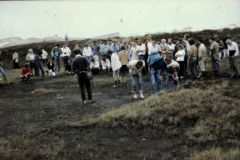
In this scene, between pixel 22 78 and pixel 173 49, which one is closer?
pixel 173 49

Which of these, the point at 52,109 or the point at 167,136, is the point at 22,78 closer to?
the point at 52,109

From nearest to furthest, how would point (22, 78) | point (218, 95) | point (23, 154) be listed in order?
point (23, 154) → point (218, 95) → point (22, 78)

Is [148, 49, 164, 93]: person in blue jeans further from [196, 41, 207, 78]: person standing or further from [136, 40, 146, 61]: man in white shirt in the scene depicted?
[136, 40, 146, 61]: man in white shirt

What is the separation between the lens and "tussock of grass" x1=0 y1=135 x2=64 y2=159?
1039 cm

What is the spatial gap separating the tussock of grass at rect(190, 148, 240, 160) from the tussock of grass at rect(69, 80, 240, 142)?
134 centimetres

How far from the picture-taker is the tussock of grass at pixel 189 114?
39.4 ft

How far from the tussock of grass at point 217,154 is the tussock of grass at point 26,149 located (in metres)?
3.04

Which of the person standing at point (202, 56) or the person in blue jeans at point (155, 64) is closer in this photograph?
the person in blue jeans at point (155, 64)

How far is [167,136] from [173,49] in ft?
46.6

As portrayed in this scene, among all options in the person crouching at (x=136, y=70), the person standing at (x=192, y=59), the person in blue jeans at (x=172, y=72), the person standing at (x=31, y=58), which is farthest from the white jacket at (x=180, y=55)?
the person standing at (x=31, y=58)

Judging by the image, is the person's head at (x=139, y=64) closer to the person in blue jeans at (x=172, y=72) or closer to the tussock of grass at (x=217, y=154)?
the person in blue jeans at (x=172, y=72)

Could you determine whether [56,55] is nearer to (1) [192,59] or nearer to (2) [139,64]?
(1) [192,59]

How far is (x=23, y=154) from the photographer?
1049cm

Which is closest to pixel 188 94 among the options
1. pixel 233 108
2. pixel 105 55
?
pixel 233 108
